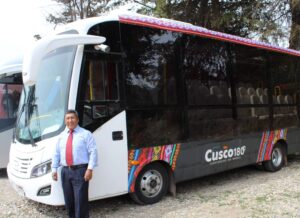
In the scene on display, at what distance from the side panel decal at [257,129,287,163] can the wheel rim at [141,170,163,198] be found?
2.94 meters

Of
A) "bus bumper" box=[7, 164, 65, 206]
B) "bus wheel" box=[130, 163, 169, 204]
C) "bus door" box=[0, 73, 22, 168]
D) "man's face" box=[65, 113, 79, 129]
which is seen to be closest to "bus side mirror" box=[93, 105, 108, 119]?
"man's face" box=[65, 113, 79, 129]

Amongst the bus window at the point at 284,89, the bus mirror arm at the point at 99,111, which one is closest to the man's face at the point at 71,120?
the bus mirror arm at the point at 99,111

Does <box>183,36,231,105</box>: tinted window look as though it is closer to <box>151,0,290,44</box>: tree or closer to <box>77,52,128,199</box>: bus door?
<box>77,52,128,199</box>: bus door

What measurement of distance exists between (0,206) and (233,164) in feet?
14.4

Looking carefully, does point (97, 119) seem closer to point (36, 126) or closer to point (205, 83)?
point (36, 126)

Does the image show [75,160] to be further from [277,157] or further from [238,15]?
[238,15]

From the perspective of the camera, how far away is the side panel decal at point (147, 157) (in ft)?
18.2

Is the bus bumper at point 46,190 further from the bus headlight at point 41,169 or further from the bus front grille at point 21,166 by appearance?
the bus front grille at point 21,166

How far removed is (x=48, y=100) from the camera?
17.1 feet

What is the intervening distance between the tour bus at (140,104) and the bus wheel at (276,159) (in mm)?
622

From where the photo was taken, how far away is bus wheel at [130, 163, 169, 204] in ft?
19.0

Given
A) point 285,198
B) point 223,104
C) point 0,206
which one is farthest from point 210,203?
point 0,206

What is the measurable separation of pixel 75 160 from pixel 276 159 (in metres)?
5.73

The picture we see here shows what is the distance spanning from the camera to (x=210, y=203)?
5996mm
